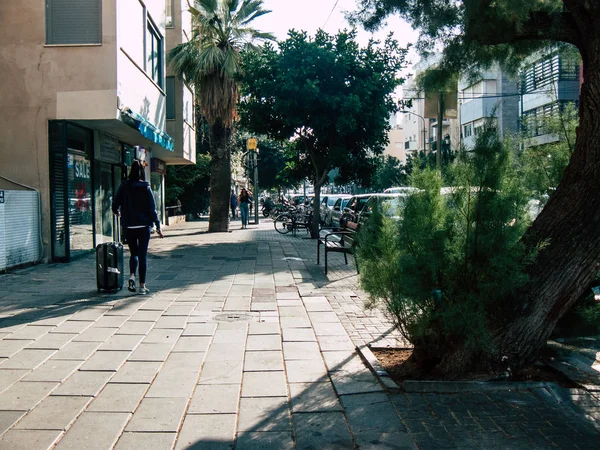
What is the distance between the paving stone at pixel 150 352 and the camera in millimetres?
5641

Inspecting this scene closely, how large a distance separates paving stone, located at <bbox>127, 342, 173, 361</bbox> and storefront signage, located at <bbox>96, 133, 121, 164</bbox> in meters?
10.7

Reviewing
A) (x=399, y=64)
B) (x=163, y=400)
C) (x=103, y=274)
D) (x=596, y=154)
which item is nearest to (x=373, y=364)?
(x=163, y=400)

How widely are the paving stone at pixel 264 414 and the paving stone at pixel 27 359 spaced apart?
6.68 feet

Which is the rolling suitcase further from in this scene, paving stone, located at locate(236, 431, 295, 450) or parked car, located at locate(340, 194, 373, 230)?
parked car, located at locate(340, 194, 373, 230)

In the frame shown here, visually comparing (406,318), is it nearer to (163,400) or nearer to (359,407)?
(359,407)

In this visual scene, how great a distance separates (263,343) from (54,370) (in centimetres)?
197

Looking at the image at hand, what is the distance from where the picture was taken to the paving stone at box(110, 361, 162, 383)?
16.4 feet

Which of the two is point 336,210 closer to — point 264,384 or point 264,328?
point 264,328

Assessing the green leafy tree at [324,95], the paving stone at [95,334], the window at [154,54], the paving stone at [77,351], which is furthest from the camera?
the green leafy tree at [324,95]

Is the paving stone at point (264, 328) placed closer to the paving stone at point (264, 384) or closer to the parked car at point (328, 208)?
the paving stone at point (264, 384)

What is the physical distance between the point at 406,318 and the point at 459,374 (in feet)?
2.03

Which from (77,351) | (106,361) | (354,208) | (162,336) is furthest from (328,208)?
(106,361)

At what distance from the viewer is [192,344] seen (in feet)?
20.3

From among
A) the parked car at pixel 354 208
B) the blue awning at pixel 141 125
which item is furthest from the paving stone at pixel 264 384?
the parked car at pixel 354 208
